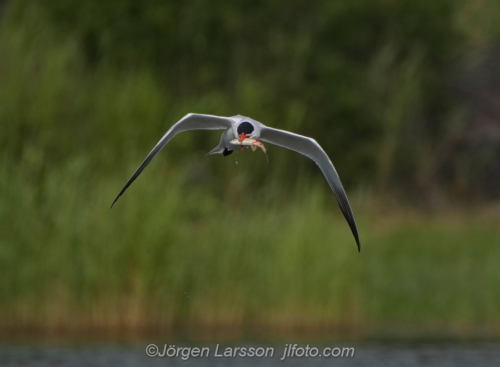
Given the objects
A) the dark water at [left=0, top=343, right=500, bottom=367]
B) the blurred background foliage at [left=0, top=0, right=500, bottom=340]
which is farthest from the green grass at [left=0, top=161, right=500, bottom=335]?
the dark water at [left=0, top=343, right=500, bottom=367]

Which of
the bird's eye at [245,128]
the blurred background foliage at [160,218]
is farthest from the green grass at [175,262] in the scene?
the bird's eye at [245,128]

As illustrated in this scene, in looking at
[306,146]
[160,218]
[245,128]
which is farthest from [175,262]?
[245,128]

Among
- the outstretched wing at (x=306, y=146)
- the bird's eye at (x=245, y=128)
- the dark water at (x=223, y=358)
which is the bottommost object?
the dark water at (x=223, y=358)

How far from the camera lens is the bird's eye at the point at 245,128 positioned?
29.9 feet

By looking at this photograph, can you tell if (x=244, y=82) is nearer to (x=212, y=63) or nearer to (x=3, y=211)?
(x=212, y=63)

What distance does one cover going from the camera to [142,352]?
14891mm

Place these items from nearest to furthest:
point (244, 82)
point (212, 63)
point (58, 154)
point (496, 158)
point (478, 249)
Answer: point (58, 154) < point (478, 249) < point (244, 82) < point (212, 63) < point (496, 158)

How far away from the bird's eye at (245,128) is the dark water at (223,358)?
225 inches

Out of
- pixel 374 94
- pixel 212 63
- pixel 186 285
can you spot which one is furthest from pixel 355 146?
pixel 186 285

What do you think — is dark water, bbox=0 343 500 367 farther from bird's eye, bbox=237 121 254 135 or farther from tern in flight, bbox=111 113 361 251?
→ bird's eye, bbox=237 121 254 135

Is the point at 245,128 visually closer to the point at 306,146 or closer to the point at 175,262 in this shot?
the point at 306,146

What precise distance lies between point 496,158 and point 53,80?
20.5 metres

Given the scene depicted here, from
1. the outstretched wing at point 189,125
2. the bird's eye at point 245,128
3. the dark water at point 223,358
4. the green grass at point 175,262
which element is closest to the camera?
the bird's eye at point 245,128

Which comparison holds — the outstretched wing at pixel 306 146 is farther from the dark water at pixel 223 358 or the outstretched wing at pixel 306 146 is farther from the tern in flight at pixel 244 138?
the dark water at pixel 223 358
